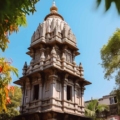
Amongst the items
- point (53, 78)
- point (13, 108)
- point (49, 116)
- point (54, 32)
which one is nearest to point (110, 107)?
point (13, 108)

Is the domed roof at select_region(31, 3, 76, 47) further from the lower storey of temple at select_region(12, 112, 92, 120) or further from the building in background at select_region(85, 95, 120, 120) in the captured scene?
the building in background at select_region(85, 95, 120, 120)

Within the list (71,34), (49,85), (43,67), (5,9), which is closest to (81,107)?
(49,85)

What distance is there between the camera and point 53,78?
18.6 meters

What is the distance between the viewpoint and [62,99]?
1864 centimetres

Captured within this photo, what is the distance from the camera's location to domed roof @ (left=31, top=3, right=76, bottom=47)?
21.6 m

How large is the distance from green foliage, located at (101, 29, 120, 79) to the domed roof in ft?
15.4

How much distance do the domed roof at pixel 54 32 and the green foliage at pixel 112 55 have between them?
4.69 m

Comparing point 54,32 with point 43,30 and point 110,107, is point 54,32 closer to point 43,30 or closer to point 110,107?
point 43,30

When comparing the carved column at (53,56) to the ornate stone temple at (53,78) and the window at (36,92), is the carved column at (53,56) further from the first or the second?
the window at (36,92)

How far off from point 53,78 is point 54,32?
5.43 m

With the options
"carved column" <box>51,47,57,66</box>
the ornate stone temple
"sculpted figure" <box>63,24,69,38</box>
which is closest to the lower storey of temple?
the ornate stone temple

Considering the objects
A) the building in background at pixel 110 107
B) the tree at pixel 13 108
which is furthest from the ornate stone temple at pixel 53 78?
the tree at pixel 13 108

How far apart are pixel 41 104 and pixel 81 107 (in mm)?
4139

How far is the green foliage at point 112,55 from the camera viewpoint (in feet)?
58.0
